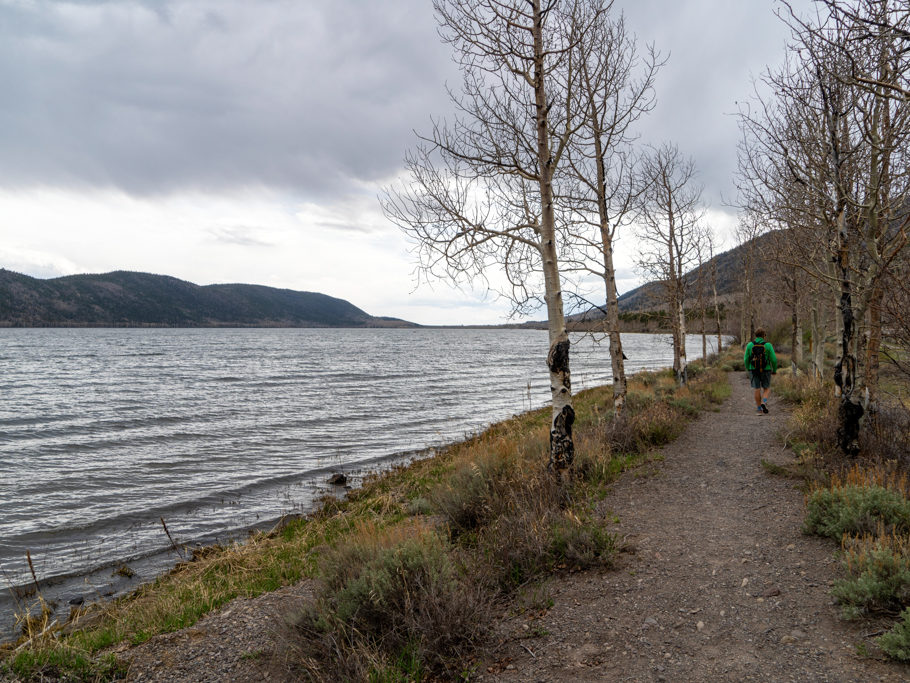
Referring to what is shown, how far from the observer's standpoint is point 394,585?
178 inches

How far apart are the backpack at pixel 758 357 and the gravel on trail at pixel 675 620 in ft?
24.0

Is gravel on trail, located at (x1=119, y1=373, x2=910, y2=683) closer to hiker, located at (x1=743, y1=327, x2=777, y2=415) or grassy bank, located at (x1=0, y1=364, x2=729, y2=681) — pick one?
grassy bank, located at (x1=0, y1=364, x2=729, y2=681)

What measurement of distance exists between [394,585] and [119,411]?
24.9m

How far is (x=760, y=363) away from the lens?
1362cm

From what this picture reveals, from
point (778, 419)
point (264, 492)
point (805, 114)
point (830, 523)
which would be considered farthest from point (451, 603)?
point (778, 419)

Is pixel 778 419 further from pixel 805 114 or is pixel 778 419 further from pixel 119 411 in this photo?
pixel 119 411

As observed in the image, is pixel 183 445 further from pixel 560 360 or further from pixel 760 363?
pixel 760 363

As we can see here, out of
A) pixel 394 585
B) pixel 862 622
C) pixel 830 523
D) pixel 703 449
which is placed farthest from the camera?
pixel 703 449

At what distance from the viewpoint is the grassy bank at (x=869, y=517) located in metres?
3.66

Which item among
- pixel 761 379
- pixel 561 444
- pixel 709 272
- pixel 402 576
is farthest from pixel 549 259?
pixel 709 272

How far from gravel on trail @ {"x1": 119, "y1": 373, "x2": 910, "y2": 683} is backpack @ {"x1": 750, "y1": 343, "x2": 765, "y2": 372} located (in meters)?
7.30

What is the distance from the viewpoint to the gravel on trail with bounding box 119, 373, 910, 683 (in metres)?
3.52

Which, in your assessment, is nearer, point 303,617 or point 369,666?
point 369,666

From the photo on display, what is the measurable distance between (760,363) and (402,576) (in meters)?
12.7
